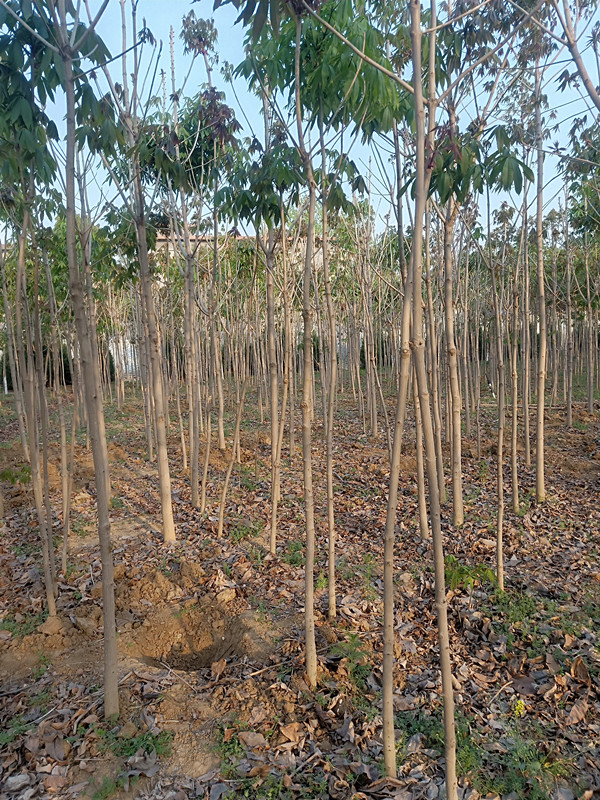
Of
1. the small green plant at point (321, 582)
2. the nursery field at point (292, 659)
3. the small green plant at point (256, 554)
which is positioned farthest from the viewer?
the small green plant at point (256, 554)

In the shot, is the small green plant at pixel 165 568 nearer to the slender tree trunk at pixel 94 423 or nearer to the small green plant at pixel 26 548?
the small green plant at pixel 26 548

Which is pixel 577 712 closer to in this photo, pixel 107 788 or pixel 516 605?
pixel 516 605

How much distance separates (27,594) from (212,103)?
474 centimetres

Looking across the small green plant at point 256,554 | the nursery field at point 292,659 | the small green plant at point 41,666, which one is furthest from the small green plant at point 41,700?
the small green plant at point 256,554

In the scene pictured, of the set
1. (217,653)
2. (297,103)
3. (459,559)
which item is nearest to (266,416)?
(459,559)

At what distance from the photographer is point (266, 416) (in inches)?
565

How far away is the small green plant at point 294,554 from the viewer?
523cm

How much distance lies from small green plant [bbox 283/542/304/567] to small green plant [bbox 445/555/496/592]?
4.69 ft

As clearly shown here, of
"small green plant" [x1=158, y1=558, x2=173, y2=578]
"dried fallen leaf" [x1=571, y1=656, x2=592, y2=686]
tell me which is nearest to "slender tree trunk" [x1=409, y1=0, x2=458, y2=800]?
"dried fallen leaf" [x1=571, y1=656, x2=592, y2=686]

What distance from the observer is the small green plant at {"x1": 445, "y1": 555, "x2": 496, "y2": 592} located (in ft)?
14.7

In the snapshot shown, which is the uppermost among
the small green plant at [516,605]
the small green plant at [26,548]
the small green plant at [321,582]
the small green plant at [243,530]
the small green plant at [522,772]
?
the small green plant at [26,548]

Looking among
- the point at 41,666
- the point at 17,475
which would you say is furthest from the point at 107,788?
the point at 17,475

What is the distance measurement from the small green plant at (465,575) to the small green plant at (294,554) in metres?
1.43

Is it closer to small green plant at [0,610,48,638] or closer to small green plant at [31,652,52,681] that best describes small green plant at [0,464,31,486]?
small green plant at [0,610,48,638]
